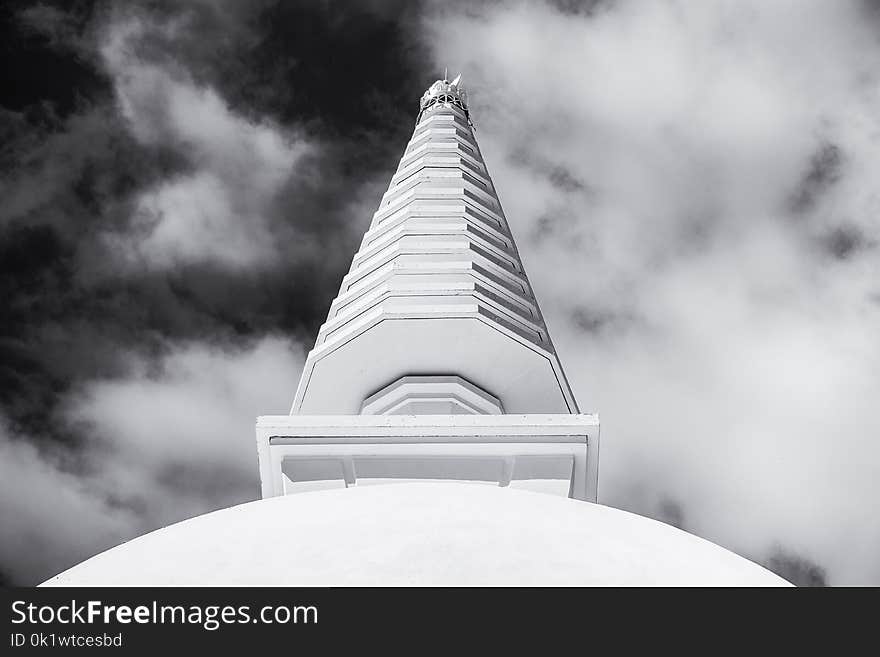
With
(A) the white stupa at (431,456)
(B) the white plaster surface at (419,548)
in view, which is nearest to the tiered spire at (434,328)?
(A) the white stupa at (431,456)

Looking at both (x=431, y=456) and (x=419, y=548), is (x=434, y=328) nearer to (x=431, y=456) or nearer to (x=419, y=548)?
(x=431, y=456)

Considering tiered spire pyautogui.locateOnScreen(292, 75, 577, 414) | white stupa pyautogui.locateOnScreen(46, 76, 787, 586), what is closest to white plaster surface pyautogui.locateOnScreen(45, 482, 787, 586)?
white stupa pyautogui.locateOnScreen(46, 76, 787, 586)

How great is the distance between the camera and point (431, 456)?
22.1 feet

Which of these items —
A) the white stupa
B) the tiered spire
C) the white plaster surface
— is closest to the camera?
the white plaster surface

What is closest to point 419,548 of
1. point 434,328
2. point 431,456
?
point 431,456

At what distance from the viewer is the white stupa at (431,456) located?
3.93 meters

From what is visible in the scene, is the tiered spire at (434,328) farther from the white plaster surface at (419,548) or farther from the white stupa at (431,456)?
the white plaster surface at (419,548)

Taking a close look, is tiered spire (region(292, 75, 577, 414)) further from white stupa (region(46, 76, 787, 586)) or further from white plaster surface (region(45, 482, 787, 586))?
white plaster surface (region(45, 482, 787, 586))

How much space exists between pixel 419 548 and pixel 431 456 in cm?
277

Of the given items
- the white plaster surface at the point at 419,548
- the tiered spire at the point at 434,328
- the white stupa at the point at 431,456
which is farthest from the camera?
the tiered spire at the point at 434,328

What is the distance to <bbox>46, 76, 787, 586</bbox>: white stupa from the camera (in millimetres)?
3928

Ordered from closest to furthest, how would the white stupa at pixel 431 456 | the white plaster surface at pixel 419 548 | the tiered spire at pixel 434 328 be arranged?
the white plaster surface at pixel 419 548 → the white stupa at pixel 431 456 → the tiered spire at pixel 434 328

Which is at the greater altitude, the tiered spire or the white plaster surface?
the tiered spire
